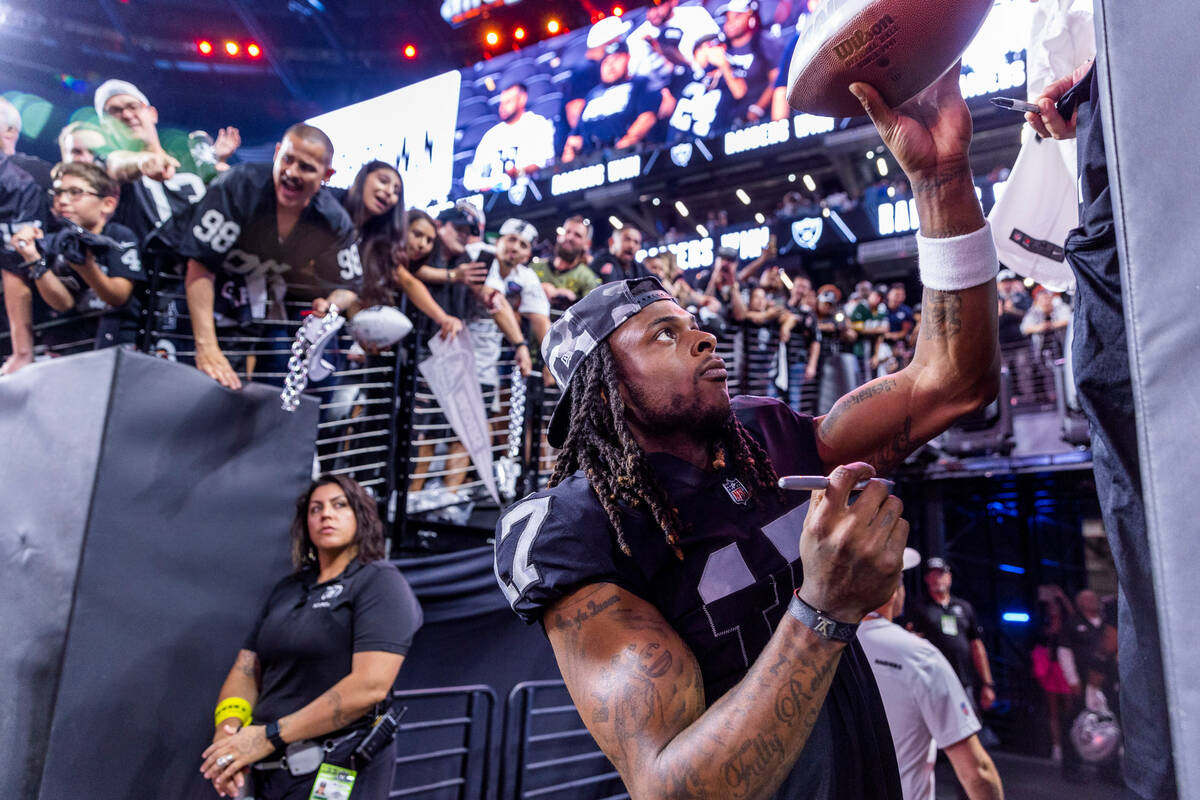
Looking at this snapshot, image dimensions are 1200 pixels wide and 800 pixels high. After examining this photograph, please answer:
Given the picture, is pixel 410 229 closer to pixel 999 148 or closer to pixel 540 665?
pixel 540 665

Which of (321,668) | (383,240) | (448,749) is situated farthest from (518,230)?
(321,668)

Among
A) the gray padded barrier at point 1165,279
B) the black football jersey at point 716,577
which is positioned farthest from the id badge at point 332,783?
the gray padded barrier at point 1165,279

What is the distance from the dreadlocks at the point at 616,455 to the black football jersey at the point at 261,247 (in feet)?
11.4

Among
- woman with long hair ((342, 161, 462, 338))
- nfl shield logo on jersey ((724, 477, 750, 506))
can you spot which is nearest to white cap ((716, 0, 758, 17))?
woman with long hair ((342, 161, 462, 338))

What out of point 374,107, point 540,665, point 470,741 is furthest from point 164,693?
point 374,107

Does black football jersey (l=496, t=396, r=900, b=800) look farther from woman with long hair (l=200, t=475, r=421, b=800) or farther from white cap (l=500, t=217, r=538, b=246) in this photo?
white cap (l=500, t=217, r=538, b=246)

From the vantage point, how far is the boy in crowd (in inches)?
183

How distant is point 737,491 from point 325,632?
2421 mm

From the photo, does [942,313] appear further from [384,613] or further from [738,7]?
[738,7]

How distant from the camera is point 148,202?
537cm

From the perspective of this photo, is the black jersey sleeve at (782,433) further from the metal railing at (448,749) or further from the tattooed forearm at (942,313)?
the metal railing at (448,749)

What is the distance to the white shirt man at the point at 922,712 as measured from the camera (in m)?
3.76

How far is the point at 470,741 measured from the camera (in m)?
5.06

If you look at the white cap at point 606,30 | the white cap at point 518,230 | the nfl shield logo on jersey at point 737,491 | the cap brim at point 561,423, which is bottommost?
the nfl shield logo on jersey at point 737,491
